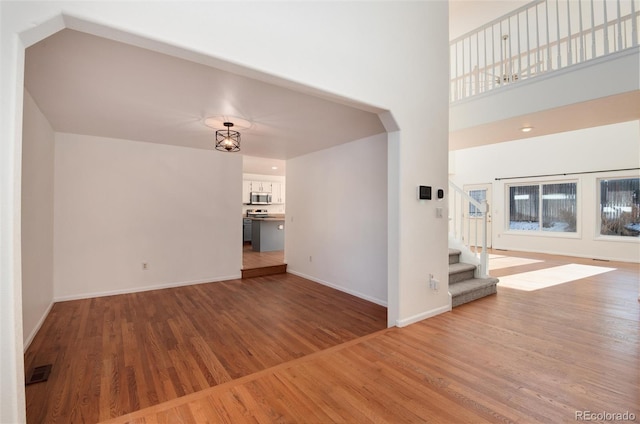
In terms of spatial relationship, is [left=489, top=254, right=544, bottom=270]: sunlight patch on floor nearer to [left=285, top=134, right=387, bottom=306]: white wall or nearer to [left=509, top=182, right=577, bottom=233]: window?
[left=509, top=182, right=577, bottom=233]: window

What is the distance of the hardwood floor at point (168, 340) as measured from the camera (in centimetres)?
202

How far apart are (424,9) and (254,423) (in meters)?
4.13

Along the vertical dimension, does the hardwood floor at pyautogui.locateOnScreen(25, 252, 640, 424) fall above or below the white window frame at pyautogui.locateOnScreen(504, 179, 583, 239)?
below

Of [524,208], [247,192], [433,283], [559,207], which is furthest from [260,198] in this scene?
[559,207]

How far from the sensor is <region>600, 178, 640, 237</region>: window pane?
6480 mm

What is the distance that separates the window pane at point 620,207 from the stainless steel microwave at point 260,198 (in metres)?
9.31

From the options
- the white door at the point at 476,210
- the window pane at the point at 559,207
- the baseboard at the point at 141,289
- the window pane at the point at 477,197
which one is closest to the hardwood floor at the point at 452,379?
the baseboard at the point at 141,289

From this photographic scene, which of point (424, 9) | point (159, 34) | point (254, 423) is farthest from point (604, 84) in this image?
point (254, 423)

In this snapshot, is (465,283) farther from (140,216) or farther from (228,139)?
(140,216)

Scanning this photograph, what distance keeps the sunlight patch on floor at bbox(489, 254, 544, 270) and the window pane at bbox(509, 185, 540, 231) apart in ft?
5.61

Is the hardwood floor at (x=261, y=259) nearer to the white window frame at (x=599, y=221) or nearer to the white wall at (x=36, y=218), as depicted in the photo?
the white wall at (x=36, y=218)

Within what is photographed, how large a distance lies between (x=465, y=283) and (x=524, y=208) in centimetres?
587

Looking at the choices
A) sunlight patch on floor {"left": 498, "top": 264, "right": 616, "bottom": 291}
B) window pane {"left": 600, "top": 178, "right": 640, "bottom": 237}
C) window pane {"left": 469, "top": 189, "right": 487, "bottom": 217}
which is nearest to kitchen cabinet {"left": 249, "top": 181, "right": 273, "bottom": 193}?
window pane {"left": 469, "top": 189, "right": 487, "bottom": 217}

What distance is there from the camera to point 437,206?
11.0 ft
